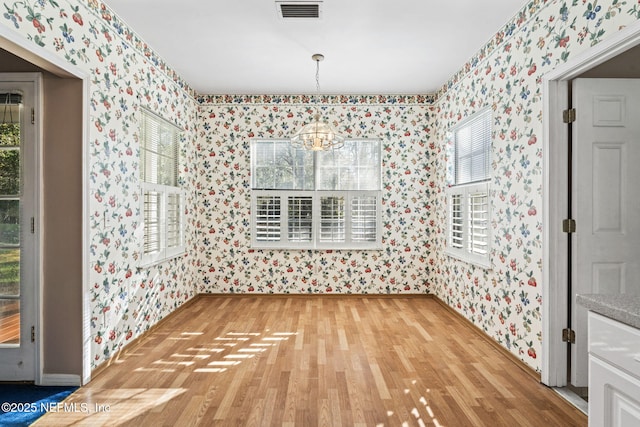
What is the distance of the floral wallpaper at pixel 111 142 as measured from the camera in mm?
2414

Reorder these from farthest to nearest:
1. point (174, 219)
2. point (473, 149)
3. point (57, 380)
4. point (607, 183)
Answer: point (174, 219)
point (473, 149)
point (57, 380)
point (607, 183)

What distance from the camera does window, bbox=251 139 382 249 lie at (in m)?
5.09

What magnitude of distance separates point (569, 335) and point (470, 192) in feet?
5.95

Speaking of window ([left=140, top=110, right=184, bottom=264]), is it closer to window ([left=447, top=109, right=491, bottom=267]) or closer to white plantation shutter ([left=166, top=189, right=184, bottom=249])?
white plantation shutter ([left=166, top=189, right=184, bottom=249])

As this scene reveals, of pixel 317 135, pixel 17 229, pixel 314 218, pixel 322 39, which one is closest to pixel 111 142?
pixel 17 229

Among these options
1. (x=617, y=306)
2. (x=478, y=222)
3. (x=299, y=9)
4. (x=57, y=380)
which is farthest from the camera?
(x=478, y=222)

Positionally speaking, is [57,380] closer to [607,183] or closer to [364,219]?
[364,219]

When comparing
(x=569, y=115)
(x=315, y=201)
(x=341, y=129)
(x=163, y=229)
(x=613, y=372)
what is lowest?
(x=613, y=372)

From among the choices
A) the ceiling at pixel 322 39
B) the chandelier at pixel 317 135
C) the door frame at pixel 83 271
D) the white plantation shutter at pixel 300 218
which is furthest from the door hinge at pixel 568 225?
the door frame at pixel 83 271

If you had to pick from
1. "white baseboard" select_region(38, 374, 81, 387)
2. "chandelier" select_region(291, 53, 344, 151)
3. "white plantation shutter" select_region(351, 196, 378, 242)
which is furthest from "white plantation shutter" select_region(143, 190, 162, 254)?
"white plantation shutter" select_region(351, 196, 378, 242)

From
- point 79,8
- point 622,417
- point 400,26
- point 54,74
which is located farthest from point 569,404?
point 79,8

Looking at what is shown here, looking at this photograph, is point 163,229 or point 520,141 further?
point 163,229

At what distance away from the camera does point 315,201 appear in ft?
16.7

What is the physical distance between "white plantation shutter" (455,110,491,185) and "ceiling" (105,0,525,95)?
2.31ft
